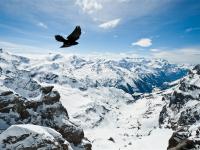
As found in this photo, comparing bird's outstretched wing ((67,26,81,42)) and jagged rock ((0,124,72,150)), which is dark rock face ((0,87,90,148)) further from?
bird's outstretched wing ((67,26,81,42))

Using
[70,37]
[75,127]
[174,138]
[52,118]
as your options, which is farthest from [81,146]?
[70,37]

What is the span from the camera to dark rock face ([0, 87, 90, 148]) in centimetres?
13562

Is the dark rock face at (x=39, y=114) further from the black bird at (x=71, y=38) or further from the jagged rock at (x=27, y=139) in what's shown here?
the black bird at (x=71, y=38)

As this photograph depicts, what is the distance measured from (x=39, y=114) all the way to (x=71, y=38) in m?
132

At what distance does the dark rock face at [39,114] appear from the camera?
13562 centimetres

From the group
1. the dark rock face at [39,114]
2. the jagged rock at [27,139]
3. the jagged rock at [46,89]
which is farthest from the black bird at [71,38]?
the jagged rock at [46,89]

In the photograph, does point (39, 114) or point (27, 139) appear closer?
point (27, 139)

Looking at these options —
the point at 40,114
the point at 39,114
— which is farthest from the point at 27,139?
the point at 40,114

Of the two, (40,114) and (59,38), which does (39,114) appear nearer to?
(40,114)

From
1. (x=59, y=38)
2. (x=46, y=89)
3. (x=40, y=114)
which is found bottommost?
(x=40, y=114)

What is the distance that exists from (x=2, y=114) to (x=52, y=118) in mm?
22855

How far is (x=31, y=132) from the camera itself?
89.6 metres

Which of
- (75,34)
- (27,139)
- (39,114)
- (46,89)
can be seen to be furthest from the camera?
(46,89)

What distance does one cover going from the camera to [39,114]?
482ft
